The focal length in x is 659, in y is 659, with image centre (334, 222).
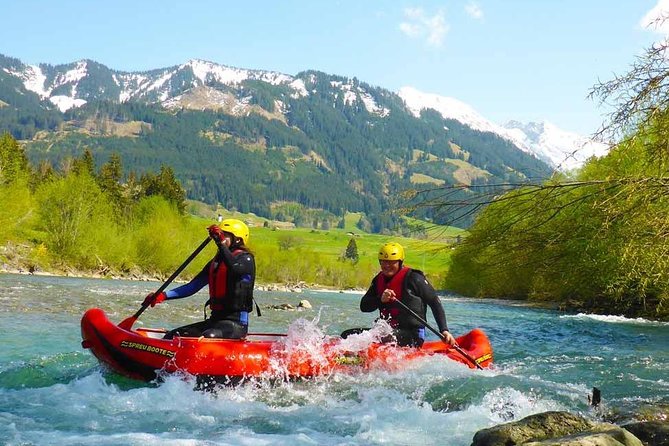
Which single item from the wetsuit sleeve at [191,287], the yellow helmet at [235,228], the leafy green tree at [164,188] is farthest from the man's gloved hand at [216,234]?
the leafy green tree at [164,188]

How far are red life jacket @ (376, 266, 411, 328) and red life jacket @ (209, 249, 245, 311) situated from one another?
2511mm

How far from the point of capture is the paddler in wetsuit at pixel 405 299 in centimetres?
1044

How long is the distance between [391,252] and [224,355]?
10.2 ft

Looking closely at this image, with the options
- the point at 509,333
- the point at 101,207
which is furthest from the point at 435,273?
the point at 509,333

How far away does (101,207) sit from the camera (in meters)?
61.3

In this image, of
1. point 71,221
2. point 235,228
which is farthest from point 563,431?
point 71,221

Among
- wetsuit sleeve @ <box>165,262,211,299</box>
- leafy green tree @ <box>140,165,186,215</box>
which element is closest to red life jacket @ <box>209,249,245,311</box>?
wetsuit sleeve @ <box>165,262,211,299</box>

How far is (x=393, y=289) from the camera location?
10.6 metres

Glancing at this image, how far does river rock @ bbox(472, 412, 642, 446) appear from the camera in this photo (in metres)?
5.50

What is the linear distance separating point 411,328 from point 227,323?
9.58 feet

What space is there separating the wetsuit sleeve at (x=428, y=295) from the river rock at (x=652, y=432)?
156 inches

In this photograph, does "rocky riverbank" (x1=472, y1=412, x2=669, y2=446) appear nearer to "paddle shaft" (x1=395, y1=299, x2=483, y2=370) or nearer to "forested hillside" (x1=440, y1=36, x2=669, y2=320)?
"forested hillside" (x1=440, y1=36, x2=669, y2=320)

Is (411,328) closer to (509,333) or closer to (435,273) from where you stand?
(509,333)

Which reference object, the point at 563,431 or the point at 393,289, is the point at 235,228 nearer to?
the point at 393,289
